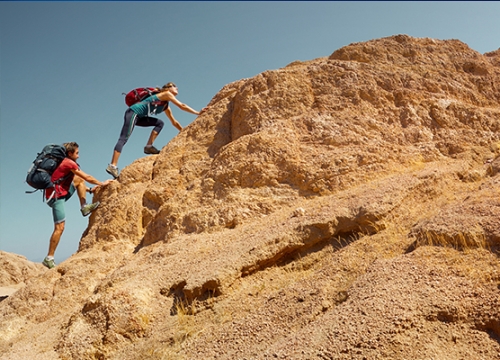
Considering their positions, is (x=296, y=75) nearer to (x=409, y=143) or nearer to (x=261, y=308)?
(x=409, y=143)

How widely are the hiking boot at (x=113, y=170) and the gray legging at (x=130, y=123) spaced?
0.39 meters

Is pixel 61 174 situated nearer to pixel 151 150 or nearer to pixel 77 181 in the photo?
pixel 77 181

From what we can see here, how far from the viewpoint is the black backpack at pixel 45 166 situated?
8.20 meters

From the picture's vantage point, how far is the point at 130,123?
913 cm

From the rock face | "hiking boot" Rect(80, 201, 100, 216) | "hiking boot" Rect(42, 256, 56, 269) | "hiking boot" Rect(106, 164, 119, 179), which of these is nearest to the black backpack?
"hiking boot" Rect(80, 201, 100, 216)

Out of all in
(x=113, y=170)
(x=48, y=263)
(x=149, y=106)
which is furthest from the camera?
(x=149, y=106)

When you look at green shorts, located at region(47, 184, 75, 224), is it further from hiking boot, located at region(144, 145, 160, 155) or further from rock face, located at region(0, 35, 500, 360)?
hiking boot, located at region(144, 145, 160, 155)

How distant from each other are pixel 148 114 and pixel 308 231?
5.45m

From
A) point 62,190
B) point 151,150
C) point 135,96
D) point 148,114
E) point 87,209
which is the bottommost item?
point 87,209

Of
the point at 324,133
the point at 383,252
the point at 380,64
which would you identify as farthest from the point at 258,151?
the point at 380,64

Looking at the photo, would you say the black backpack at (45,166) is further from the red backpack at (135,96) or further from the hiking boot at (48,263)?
the red backpack at (135,96)

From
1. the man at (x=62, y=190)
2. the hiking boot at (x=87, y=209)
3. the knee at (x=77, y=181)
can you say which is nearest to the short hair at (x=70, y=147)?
the man at (x=62, y=190)

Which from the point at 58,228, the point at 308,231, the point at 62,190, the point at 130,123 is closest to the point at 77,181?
the point at 62,190

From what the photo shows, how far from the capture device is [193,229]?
689 centimetres
